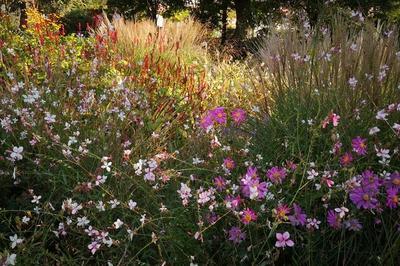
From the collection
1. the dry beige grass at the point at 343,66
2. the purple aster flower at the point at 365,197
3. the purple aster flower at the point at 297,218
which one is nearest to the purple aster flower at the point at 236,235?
the purple aster flower at the point at 297,218

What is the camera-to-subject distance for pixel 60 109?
10.7 feet

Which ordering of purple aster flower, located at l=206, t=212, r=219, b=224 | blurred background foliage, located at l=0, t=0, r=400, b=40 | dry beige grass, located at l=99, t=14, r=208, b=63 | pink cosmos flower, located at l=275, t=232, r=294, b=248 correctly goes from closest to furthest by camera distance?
pink cosmos flower, located at l=275, t=232, r=294, b=248 → purple aster flower, located at l=206, t=212, r=219, b=224 → dry beige grass, located at l=99, t=14, r=208, b=63 → blurred background foliage, located at l=0, t=0, r=400, b=40

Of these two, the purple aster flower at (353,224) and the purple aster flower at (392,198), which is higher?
the purple aster flower at (392,198)

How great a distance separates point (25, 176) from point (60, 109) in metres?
0.57

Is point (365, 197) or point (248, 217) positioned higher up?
point (365, 197)

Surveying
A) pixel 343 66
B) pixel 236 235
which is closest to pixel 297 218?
pixel 236 235

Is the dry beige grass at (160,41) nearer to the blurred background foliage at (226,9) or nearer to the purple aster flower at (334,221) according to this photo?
the blurred background foliage at (226,9)

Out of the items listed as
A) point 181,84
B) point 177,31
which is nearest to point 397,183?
point 181,84

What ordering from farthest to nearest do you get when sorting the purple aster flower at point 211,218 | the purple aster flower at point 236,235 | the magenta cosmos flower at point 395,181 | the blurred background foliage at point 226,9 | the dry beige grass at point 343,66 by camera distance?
the blurred background foliage at point 226,9 < the dry beige grass at point 343,66 < the purple aster flower at point 211,218 < the purple aster flower at point 236,235 < the magenta cosmos flower at point 395,181

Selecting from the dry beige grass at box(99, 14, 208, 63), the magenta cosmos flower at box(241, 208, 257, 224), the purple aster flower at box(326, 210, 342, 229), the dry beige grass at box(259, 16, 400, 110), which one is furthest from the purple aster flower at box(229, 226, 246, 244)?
the dry beige grass at box(99, 14, 208, 63)

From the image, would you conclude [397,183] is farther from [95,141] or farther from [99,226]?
[95,141]

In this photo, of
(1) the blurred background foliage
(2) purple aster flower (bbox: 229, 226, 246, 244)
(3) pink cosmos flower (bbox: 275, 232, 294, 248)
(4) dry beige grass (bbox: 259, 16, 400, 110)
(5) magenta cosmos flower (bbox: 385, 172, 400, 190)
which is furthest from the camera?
(1) the blurred background foliage

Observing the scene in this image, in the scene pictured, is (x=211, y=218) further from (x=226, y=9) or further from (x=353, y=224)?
(x=226, y=9)

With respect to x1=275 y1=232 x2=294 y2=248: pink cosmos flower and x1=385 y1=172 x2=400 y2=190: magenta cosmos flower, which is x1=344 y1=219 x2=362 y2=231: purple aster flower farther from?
x1=275 y1=232 x2=294 y2=248: pink cosmos flower
